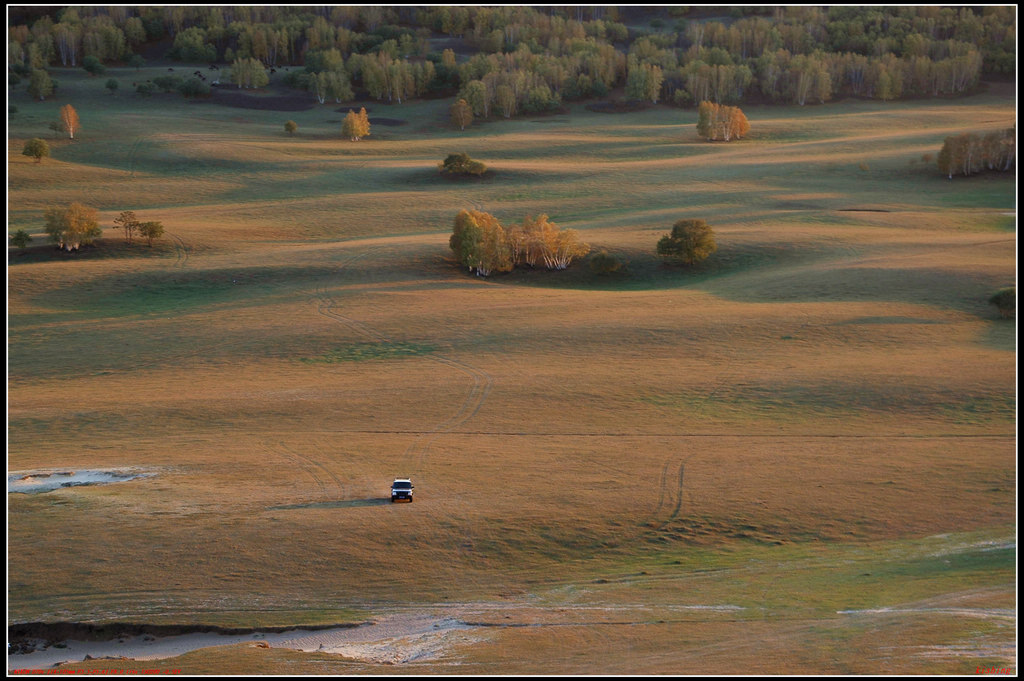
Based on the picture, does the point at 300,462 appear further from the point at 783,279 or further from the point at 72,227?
the point at 72,227

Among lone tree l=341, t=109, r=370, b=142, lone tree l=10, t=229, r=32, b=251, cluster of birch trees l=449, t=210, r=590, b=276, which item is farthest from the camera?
lone tree l=341, t=109, r=370, b=142

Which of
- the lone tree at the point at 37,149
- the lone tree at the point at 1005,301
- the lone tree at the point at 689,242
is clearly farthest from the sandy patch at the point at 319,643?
the lone tree at the point at 37,149

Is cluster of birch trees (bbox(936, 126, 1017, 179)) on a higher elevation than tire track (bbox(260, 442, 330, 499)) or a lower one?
higher

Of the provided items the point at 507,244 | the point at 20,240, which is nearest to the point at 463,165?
the point at 507,244

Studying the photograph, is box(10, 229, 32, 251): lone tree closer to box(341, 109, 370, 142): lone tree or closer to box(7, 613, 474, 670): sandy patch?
box(7, 613, 474, 670): sandy patch

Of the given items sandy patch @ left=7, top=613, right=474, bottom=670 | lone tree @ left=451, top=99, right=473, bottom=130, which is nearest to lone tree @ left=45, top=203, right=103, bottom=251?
sandy patch @ left=7, top=613, right=474, bottom=670

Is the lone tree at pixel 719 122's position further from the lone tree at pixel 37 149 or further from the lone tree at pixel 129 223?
the lone tree at pixel 37 149
